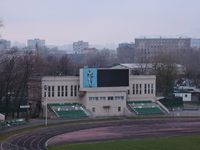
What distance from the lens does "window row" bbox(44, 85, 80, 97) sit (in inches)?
3317

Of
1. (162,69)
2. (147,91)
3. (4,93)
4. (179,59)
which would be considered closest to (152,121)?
(147,91)

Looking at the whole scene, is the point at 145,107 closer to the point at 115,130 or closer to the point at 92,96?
the point at 92,96

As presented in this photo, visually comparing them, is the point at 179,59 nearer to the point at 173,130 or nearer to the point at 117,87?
the point at 117,87

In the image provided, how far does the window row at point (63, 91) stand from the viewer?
276 feet

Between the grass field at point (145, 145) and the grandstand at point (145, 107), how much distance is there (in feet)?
84.8

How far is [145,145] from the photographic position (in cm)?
5691

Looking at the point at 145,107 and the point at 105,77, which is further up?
the point at 105,77

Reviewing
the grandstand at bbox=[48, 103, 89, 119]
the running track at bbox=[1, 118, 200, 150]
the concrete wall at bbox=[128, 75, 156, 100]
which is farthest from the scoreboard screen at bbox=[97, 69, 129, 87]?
the running track at bbox=[1, 118, 200, 150]

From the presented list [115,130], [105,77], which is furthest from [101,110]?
[115,130]

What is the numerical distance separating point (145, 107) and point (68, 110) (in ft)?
46.3

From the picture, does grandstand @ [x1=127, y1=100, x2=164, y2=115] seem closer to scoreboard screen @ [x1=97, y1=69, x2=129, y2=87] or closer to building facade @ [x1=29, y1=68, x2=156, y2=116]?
building facade @ [x1=29, y1=68, x2=156, y2=116]

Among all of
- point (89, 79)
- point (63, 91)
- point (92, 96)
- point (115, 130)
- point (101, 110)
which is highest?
point (89, 79)

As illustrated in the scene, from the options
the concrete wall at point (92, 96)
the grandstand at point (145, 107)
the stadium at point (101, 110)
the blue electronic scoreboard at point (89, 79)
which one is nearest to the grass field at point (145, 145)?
the stadium at point (101, 110)

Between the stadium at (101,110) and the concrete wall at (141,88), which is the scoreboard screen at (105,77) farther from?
the concrete wall at (141,88)
